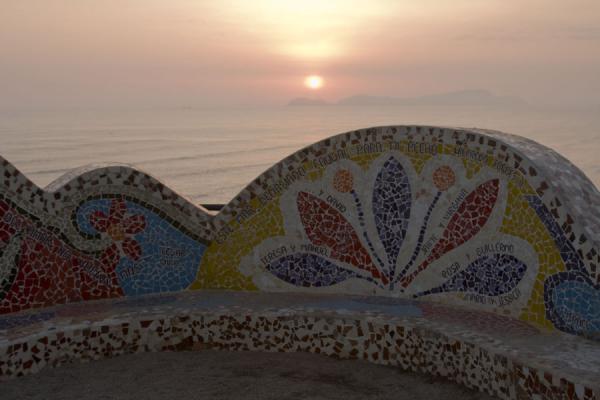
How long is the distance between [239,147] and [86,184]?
123ft

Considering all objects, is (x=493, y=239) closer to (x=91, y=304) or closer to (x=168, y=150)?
(x=91, y=304)

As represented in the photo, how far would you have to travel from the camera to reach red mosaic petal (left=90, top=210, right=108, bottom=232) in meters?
4.86

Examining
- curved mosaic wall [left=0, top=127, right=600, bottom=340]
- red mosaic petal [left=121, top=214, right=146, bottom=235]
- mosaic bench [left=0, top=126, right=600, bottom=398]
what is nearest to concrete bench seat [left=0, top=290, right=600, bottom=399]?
mosaic bench [left=0, top=126, right=600, bottom=398]

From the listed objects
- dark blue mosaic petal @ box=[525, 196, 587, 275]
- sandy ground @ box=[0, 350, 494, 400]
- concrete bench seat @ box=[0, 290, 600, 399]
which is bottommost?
sandy ground @ box=[0, 350, 494, 400]

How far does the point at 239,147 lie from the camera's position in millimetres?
42312

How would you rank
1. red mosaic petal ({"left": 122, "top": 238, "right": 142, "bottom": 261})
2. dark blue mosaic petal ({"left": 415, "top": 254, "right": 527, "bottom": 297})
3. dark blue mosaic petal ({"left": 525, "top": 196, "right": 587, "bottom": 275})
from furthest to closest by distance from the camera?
red mosaic petal ({"left": 122, "top": 238, "right": 142, "bottom": 261}) < dark blue mosaic petal ({"left": 415, "top": 254, "right": 527, "bottom": 297}) < dark blue mosaic petal ({"left": 525, "top": 196, "right": 587, "bottom": 275})

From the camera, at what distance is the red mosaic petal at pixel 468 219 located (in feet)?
14.6

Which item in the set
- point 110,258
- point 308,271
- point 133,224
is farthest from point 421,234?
point 110,258

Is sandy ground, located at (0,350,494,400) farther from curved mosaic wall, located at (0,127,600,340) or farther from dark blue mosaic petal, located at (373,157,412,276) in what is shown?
dark blue mosaic petal, located at (373,157,412,276)

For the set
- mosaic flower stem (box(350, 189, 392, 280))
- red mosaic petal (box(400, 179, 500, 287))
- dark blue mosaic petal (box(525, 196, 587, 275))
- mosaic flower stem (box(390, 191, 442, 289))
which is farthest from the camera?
mosaic flower stem (box(350, 189, 392, 280))

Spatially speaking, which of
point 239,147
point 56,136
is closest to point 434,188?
point 239,147

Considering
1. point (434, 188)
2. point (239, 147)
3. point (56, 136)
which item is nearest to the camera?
point (434, 188)

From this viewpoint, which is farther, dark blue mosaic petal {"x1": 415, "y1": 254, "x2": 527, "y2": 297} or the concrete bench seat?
dark blue mosaic petal {"x1": 415, "y1": 254, "x2": 527, "y2": 297}

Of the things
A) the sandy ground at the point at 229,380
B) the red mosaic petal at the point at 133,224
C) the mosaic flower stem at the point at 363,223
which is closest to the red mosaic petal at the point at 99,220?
the red mosaic petal at the point at 133,224
